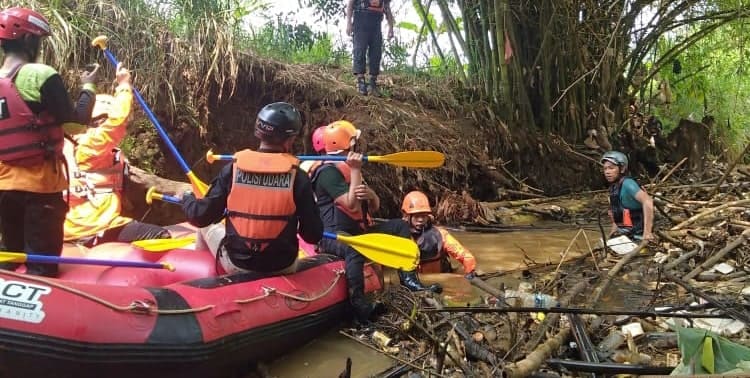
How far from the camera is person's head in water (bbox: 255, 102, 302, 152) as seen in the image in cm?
283

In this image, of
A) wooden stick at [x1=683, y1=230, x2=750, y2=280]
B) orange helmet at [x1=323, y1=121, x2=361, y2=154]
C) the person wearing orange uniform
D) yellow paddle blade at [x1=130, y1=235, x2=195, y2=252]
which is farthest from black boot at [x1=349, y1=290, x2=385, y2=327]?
wooden stick at [x1=683, y1=230, x2=750, y2=280]

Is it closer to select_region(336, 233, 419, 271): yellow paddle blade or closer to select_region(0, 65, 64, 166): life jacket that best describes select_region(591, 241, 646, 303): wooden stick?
select_region(336, 233, 419, 271): yellow paddle blade

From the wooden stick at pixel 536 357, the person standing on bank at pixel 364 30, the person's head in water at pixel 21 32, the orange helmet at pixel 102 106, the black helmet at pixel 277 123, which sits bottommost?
the wooden stick at pixel 536 357

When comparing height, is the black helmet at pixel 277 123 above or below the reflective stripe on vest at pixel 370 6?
below

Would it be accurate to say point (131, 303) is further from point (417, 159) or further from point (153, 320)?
point (417, 159)

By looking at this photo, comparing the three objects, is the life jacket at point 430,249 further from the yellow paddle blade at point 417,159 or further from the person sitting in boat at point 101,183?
the person sitting in boat at point 101,183

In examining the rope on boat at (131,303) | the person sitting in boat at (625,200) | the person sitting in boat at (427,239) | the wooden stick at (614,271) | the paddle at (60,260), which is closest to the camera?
the rope on boat at (131,303)

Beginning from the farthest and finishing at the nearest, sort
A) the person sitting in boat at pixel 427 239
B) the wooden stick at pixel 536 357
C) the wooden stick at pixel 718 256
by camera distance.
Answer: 1. the person sitting in boat at pixel 427 239
2. the wooden stick at pixel 718 256
3. the wooden stick at pixel 536 357

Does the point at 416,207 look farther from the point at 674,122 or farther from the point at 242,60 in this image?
the point at 674,122

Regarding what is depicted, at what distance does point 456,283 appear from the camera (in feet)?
13.4

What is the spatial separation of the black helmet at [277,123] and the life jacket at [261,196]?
10 cm

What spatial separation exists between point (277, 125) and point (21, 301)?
126 centimetres

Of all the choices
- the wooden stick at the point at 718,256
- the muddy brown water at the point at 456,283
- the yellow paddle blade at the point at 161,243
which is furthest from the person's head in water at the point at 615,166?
the yellow paddle blade at the point at 161,243

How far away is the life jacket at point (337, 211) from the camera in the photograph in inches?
140
